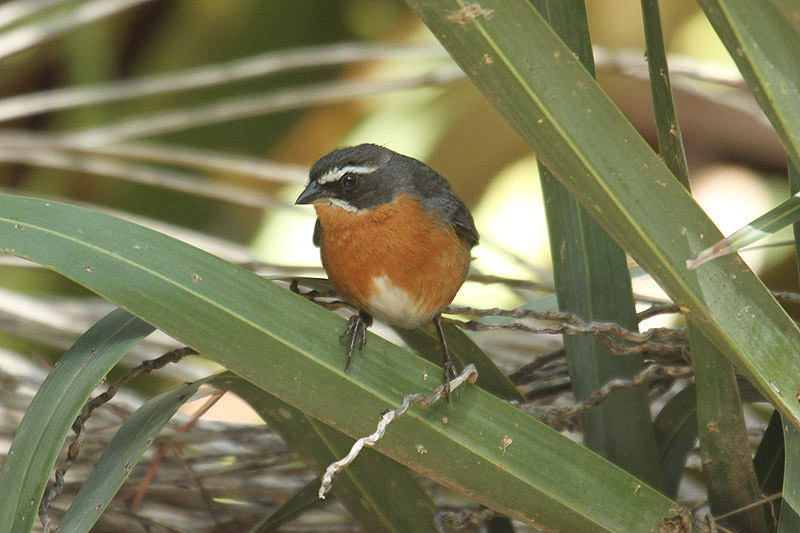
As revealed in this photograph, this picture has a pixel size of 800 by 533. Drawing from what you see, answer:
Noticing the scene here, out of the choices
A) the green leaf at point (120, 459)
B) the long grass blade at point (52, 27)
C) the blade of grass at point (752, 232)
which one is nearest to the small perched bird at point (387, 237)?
the green leaf at point (120, 459)

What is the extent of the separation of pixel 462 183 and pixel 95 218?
2.93 meters

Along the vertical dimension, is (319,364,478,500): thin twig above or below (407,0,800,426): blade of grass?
below

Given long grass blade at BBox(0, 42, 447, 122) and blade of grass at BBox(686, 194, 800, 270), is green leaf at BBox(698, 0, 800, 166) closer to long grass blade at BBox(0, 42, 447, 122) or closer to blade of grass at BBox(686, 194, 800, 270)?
blade of grass at BBox(686, 194, 800, 270)

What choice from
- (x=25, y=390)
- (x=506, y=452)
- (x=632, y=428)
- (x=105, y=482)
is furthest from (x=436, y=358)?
(x=25, y=390)

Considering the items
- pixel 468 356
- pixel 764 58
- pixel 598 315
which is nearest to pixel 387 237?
pixel 468 356

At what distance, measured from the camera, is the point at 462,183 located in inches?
156

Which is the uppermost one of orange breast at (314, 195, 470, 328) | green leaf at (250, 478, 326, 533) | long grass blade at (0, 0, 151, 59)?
long grass blade at (0, 0, 151, 59)

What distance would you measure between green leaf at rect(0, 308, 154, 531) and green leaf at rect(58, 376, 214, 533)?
8cm

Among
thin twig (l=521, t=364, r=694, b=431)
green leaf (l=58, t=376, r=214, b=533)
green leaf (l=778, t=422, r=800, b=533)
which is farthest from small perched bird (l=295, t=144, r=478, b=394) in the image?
green leaf (l=778, t=422, r=800, b=533)

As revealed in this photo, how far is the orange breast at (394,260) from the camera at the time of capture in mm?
1862

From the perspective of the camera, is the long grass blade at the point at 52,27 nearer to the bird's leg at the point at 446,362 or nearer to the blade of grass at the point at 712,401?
the bird's leg at the point at 446,362

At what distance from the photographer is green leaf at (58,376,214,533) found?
1180 mm

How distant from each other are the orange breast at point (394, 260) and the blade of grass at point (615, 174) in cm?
73

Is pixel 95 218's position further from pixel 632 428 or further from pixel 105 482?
pixel 632 428
